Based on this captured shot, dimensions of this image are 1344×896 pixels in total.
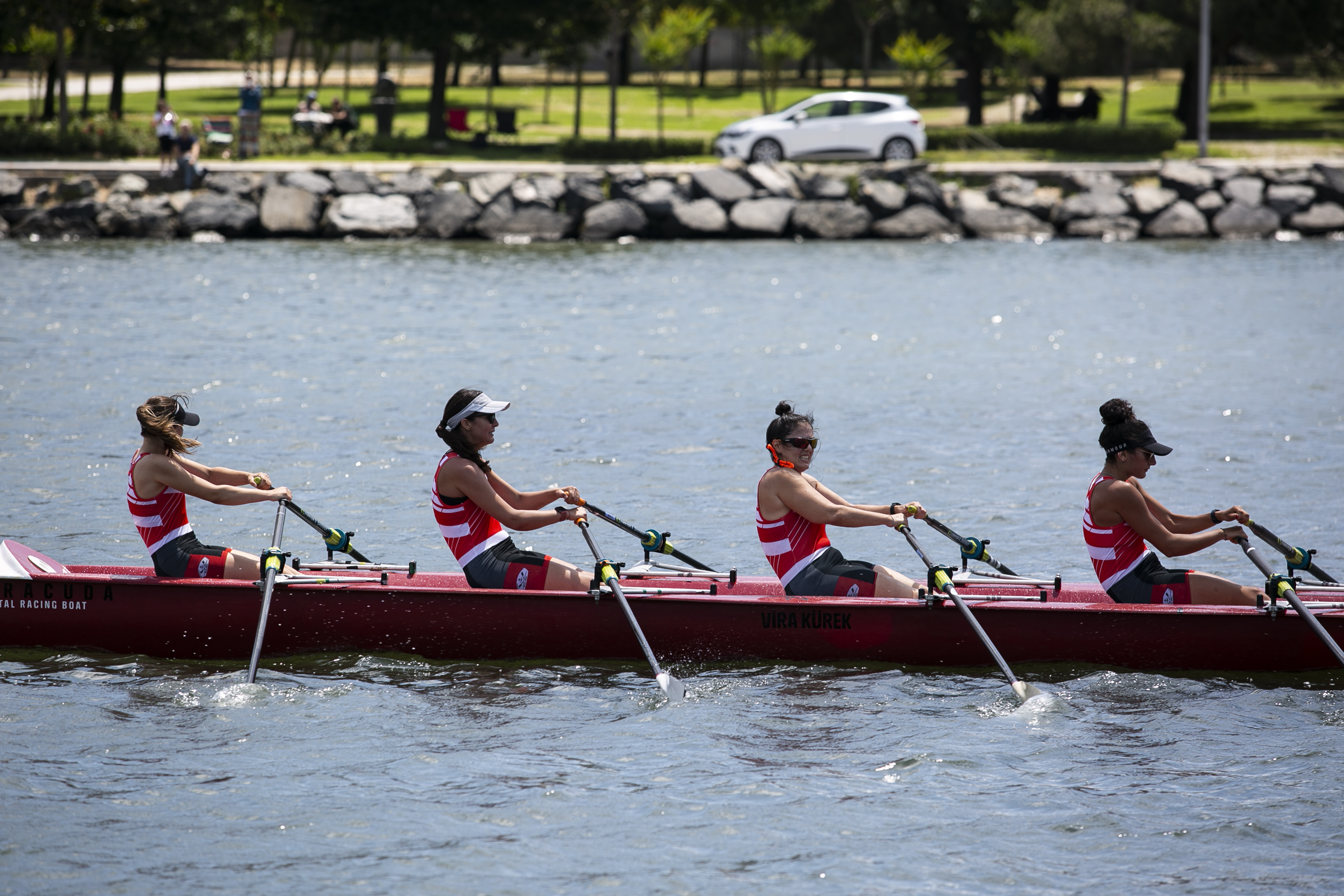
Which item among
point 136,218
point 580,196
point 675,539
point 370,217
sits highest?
point 580,196

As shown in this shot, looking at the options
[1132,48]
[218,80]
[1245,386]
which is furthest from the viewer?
[218,80]

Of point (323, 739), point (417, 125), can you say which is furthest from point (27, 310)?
point (417, 125)

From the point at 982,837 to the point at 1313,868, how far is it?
1.46 metres

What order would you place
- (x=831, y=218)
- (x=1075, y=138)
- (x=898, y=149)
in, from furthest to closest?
1. (x=1075, y=138)
2. (x=898, y=149)
3. (x=831, y=218)

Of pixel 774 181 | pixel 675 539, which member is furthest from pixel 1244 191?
pixel 675 539

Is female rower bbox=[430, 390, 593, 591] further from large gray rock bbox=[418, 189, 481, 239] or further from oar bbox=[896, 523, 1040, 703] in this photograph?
large gray rock bbox=[418, 189, 481, 239]

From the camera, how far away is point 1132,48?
147 feet

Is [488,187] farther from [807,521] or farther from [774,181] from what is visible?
[807,521]

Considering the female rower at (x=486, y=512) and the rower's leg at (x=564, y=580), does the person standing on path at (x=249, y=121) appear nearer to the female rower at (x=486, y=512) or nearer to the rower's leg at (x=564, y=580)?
the female rower at (x=486, y=512)

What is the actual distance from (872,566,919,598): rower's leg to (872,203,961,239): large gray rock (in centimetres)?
2544

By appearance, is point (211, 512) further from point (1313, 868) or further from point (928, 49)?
point (928, 49)

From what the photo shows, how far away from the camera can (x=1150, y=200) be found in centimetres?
3381

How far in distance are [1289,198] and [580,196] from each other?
15799 mm

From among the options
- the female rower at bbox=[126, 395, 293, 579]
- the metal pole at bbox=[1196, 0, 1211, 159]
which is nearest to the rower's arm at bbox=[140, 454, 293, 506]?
the female rower at bbox=[126, 395, 293, 579]
